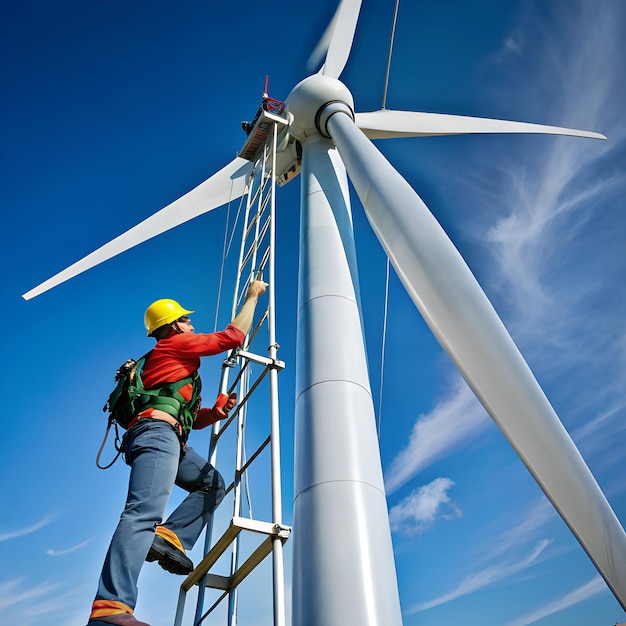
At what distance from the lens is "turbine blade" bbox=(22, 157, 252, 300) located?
9820 mm

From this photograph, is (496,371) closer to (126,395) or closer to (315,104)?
(126,395)

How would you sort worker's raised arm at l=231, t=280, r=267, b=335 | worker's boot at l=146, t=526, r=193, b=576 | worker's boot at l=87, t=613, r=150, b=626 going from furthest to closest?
worker's raised arm at l=231, t=280, r=267, b=335 < worker's boot at l=146, t=526, r=193, b=576 < worker's boot at l=87, t=613, r=150, b=626

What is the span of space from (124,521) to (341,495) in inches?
74.0

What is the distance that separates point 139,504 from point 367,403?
8.54ft

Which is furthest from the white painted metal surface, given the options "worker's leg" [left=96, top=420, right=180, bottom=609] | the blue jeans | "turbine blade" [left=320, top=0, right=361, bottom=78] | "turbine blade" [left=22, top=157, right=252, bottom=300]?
"turbine blade" [left=320, top=0, right=361, bottom=78]

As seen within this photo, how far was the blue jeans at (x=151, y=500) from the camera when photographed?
3.94 metres

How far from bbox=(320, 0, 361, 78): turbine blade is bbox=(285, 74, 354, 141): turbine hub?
1615 mm

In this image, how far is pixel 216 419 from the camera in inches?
245

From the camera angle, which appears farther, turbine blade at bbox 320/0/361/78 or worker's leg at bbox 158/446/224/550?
turbine blade at bbox 320/0/361/78

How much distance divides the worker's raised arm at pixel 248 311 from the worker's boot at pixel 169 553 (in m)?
2.02

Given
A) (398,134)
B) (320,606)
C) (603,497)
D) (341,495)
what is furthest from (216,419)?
(398,134)

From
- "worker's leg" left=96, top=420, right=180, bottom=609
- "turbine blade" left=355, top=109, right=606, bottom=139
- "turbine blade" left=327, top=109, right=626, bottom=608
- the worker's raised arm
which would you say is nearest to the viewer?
"worker's leg" left=96, top=420, right=180, bottom=609

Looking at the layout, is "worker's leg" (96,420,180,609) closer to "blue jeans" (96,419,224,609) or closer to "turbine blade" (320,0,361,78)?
"blue jeans" (96,419,224,609)

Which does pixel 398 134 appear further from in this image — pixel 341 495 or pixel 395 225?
pixel 341 495
